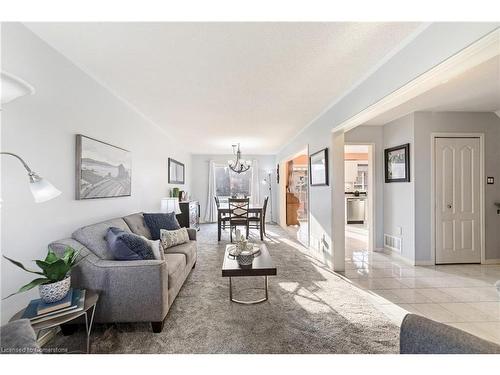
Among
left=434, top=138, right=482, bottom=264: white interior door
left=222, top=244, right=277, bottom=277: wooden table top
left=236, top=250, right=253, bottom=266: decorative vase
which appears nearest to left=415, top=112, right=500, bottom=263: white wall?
left=434, top=138, right=482, bottom=264: white interior door

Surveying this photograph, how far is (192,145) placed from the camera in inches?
252

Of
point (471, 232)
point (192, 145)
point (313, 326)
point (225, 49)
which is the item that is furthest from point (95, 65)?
point (471, 232)

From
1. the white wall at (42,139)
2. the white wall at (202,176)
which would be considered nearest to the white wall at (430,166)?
the white wall at (42,139)

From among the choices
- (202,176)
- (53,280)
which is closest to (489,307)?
(53,280)

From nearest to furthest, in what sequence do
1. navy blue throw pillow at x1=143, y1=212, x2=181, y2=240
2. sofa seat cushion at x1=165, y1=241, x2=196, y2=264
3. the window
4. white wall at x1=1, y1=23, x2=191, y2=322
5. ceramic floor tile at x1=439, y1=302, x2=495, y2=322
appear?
white wall at x1=1, y1=23, x2=191, y2=322 → ceramic floor tile at x1=439, y1=302, x2=495, y2=322 → sofa seat cushion at x1=165, y1=241, x2=196, y2=264 → navy blue throw pillow at x1=143, y1=212, x2=181, y2=240 → the window

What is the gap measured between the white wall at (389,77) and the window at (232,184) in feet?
13.7

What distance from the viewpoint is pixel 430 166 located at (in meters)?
3.62

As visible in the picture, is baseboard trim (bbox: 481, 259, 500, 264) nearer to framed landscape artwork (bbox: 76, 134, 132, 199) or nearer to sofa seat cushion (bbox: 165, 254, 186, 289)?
sofa seat cushion (bbox: 165, 254, 186, 289)

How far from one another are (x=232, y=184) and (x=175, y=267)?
5.96 m

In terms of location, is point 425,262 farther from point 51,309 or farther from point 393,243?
point 51,309

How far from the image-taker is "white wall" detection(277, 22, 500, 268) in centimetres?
142

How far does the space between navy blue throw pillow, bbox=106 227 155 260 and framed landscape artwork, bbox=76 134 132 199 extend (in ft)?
2.14
